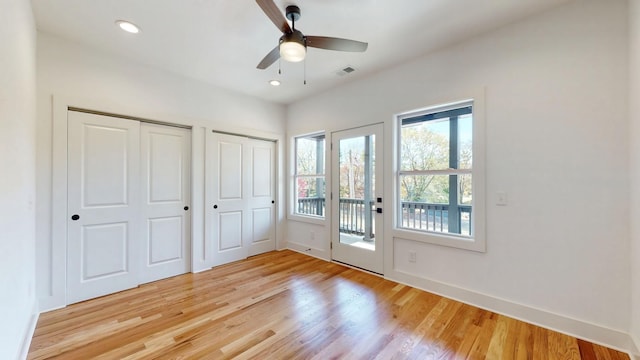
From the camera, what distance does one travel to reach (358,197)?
12.0ft

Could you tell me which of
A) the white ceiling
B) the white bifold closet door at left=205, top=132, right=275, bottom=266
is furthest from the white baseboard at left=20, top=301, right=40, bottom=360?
the white ceiling

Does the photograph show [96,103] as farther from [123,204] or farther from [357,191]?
[357,191]

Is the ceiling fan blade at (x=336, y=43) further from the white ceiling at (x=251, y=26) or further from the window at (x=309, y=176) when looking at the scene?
the window at (x=309, y=176)

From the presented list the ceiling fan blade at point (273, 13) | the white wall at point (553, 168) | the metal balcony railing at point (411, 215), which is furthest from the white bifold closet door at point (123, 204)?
the white wall at point (553, 168)

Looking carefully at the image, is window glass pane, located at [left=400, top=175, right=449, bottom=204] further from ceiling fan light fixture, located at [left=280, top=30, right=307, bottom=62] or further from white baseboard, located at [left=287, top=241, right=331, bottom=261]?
ceiling fan light fixture, located at [left=280, top=30, right=307, bottom=62]

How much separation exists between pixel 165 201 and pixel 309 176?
2181 mm

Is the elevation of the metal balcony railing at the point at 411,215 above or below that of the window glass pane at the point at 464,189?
below

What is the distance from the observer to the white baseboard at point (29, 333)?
1.87 m

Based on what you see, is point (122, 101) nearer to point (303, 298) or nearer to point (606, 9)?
point (303, 298)

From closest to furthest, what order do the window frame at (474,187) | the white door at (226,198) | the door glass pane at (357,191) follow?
the window frame at (474,187)
the door glass pane at (357,191)
the white door at (226,198)

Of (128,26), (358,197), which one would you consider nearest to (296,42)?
(128,26)

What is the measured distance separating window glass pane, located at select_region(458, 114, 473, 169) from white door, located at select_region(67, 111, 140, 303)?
12.4 feet

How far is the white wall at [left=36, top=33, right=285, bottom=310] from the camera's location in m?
2.51

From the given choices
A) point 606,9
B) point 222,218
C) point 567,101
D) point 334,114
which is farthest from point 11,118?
A: point 606,9
